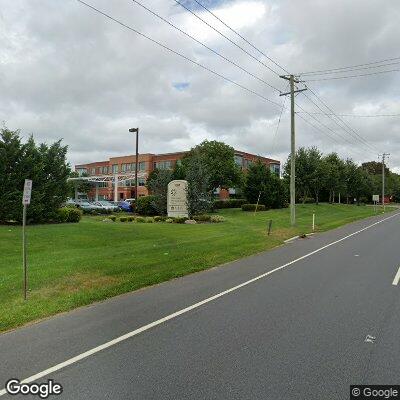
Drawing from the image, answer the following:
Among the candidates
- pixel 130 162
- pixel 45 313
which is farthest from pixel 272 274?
pixel 130 162

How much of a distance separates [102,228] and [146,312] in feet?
53.6

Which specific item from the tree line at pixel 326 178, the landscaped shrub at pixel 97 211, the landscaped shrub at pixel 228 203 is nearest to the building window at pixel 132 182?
the tree line at pixel 326 178

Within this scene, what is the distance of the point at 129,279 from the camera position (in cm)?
1100

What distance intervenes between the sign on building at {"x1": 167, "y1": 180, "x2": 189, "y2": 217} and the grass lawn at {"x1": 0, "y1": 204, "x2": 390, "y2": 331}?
9.94 m

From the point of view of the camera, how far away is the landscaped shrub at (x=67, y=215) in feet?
86.6

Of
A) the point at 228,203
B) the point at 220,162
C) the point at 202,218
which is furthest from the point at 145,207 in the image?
the point at 220,162

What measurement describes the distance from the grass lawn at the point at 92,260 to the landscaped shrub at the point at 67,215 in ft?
9.74

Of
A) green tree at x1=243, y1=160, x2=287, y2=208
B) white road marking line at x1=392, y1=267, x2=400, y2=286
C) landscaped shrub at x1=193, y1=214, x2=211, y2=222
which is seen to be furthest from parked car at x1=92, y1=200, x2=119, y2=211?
white road marking line at x1=392, y1=267, x2=400, y2=286

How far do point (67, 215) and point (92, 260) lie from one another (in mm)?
14025

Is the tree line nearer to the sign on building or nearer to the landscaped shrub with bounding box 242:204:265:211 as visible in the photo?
the landscaped shrub with bounding box 242:204:265:211

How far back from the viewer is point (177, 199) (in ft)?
115

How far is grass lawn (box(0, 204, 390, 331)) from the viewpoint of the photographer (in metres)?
8.92

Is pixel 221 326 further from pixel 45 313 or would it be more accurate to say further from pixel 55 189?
pixel 55 189

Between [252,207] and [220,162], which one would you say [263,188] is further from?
[220,162]
